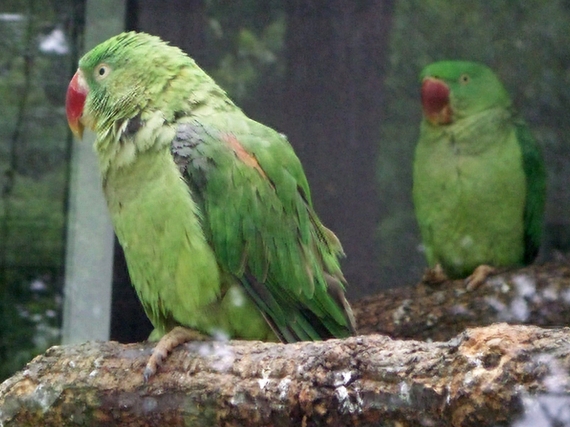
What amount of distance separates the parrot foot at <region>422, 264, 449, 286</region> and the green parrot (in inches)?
27.5

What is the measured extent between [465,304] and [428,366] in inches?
44.9

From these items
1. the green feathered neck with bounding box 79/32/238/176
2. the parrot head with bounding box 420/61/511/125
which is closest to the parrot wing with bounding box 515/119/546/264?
the parrot head with bounding box 420/61/511/125

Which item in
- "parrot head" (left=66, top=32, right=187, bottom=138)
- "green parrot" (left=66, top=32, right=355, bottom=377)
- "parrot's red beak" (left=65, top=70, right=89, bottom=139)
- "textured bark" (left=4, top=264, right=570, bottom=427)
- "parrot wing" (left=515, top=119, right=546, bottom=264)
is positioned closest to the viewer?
"textured bark" (left=4, top=264, right=570, bottom=427)

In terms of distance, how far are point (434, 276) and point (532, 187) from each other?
0.40 metres

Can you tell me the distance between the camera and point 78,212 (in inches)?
91.9

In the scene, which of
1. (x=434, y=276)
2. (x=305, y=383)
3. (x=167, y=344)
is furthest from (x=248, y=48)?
(x=305, y=383)

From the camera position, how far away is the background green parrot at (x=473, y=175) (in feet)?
7.50

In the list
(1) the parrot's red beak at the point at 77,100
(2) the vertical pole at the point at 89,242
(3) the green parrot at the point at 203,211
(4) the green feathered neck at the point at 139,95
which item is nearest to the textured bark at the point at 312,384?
(3) the green parrot at the point at 203,211

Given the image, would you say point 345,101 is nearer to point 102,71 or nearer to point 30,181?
point 102,71

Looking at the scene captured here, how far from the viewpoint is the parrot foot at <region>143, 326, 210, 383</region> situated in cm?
124

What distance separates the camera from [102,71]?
5.26 ft

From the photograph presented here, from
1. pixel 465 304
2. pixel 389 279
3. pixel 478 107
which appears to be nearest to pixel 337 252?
pixel 465 304

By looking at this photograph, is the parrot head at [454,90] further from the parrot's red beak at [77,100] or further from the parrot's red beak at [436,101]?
the parrot's red beak at [77,100]

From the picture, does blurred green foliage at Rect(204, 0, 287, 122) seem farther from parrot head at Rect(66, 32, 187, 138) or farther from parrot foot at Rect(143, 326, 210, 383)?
parrot foot at Rect(143, 326, 210, 383)
